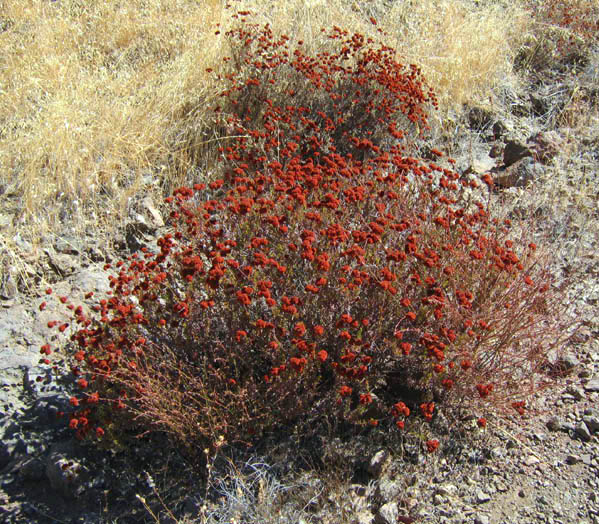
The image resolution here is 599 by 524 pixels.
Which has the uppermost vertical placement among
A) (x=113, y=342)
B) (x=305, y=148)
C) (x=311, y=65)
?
(x=311, y=65)

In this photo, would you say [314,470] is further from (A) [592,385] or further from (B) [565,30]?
(B) [565,30]

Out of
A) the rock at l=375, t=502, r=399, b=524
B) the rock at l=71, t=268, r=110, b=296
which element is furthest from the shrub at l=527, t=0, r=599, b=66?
the rock at l=375, t=502, r=399, b=524

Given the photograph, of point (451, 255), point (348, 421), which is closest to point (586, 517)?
point (348, 421)

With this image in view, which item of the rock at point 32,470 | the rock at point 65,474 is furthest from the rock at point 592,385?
the rock at point 32,470

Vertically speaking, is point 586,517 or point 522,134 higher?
point 522,134

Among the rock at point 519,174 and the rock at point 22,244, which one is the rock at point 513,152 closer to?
the rock at point 519,174

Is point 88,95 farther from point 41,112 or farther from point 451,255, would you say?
point 451,255

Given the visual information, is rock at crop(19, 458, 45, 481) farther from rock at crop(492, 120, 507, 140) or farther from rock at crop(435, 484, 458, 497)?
rock at crop(492, 120, 507, 140)

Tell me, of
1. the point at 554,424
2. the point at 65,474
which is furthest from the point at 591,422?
the point at 65,474
